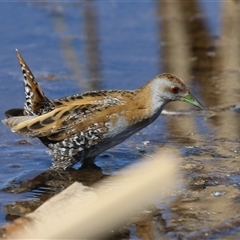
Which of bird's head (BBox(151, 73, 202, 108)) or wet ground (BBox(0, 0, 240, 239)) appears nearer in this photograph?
wet ground (BBox(0, 0, 240, 239))

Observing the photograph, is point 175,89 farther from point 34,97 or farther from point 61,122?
point 34,97

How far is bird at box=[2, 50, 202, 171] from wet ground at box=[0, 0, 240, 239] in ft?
0.78

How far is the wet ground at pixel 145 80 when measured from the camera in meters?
6.68

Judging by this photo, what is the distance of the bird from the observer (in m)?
7.42

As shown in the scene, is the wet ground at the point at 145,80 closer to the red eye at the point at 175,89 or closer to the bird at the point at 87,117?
the bird at the point at 87,117

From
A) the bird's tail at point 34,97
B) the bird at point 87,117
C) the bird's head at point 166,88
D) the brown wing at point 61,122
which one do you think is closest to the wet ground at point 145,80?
the bird at point 87,117

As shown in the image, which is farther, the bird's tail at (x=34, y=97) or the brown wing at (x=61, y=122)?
the bird's tail at (x=34, y=97)

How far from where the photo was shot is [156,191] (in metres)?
6.94

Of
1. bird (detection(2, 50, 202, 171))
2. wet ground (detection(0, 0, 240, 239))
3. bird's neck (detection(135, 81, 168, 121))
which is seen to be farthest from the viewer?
bird's neck (detection(135, 81, 168, 121))

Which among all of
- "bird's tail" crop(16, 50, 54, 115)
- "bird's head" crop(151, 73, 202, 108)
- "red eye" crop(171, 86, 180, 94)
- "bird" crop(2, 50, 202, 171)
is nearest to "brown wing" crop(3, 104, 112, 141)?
"bird" crop(2, 50, 202, 171)

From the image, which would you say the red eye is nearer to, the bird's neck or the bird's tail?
the bird's neck

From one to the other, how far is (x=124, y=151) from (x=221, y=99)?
5.28 feet

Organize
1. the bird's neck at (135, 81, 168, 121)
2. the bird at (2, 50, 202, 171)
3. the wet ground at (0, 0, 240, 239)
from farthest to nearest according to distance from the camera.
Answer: the bird's neck at (135, 81, 168, 121)
the bird at (2, 50, 202, 171)
the wet ground at (0, 0, 240, 239)

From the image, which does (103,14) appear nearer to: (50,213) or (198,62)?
(198,62)
